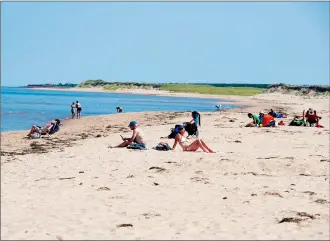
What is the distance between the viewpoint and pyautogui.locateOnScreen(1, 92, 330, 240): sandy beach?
7.48 metres

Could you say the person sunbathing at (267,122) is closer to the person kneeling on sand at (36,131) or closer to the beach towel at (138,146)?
the beach towel at (138,146)

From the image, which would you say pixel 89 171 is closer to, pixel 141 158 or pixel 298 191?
pixel 141 158

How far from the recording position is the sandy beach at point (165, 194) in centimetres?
748

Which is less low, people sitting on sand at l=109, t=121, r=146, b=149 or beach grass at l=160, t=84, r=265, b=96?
people sitting on sand at l=109, t=121, r=146, b=149

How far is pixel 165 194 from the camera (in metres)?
10.1

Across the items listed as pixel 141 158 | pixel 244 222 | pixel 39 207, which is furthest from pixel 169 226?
pixel 141 158

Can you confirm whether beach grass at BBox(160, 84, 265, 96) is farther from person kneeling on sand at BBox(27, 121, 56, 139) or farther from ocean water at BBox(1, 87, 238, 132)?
person kneeling on sand at BBox(27, 121, 56, 139)

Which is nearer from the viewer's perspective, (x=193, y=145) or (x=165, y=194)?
(x=165, y=194)

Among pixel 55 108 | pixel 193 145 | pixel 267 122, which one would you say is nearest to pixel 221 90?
pixel 55 108

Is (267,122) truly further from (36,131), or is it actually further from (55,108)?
(55,108)

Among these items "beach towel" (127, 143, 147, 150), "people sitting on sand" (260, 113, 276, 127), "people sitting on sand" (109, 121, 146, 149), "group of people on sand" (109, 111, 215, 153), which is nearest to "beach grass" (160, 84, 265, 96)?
"people sitting on sand" (260, 113, 276, 127)

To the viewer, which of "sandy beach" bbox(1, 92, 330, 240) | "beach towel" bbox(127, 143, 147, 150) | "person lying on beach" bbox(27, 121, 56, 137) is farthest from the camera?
"person lying on beach" bbox(27, 121, 56, 137)

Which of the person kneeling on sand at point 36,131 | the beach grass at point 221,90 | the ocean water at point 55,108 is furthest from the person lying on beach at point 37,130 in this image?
the beach grass at point 221,90

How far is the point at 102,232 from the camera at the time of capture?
7285 millimetres
